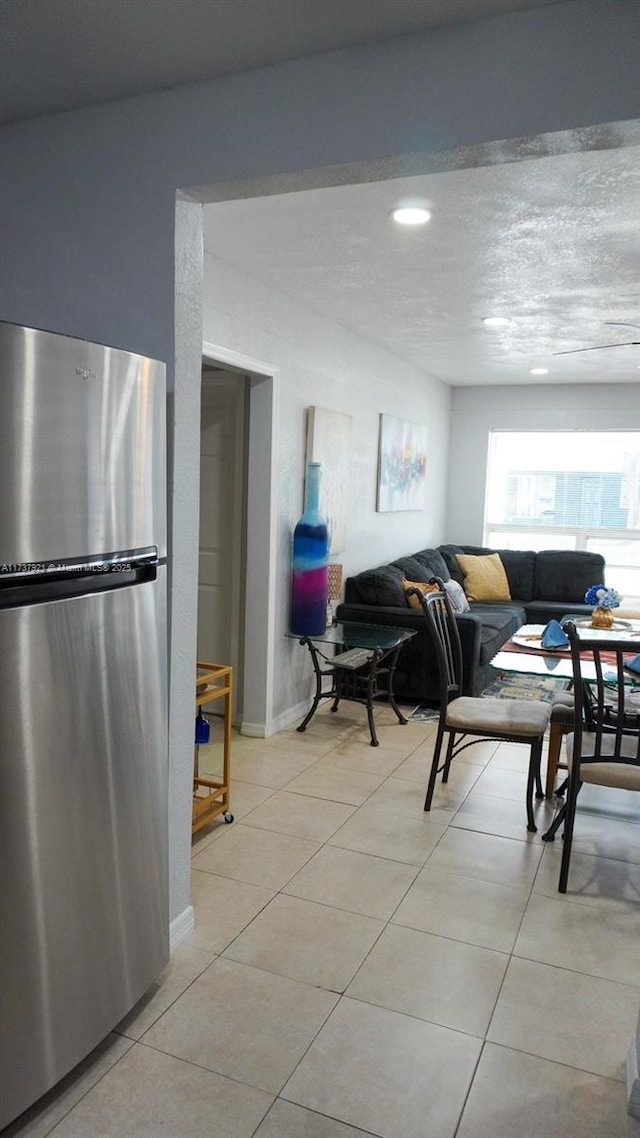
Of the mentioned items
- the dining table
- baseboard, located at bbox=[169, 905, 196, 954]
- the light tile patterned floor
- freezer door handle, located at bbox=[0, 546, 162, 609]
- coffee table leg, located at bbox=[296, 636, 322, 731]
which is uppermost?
freezer door handle, located at bbox=[0, 546, 162, 609]

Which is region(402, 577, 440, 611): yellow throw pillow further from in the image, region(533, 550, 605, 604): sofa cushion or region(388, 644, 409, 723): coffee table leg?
region(533, 550, 605, 604): sofa cushion

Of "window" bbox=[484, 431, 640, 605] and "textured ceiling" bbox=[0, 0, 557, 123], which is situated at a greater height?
"textured ceiling" bbox=[0, 0, 557, 123]

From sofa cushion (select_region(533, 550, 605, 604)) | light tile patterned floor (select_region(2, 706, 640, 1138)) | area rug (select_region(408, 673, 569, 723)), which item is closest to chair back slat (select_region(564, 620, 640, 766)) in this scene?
light tile patterned floor (select_region(2, 706, 640, 1138))

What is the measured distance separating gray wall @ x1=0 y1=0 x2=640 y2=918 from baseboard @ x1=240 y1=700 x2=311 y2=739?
1941mm

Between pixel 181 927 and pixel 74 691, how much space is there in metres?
1.10

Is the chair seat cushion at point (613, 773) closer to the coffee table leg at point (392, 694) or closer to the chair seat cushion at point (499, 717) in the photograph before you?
the chair seat cushion at point (499, 717)

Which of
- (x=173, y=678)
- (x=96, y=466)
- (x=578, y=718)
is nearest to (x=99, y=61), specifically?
(x=96, y=466)

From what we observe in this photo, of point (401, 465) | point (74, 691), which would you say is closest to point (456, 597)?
point (401, 465)

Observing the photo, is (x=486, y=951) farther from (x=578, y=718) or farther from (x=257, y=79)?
(x=257, y=79)

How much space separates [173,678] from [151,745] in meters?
0.31

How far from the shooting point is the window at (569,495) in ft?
24.9

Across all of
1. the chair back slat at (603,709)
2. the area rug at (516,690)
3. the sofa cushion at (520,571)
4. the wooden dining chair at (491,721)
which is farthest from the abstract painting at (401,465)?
the chair back slat at (603,709)

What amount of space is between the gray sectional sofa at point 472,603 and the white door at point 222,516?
3.24 ft

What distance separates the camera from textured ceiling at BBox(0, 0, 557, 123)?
1.67 meters
